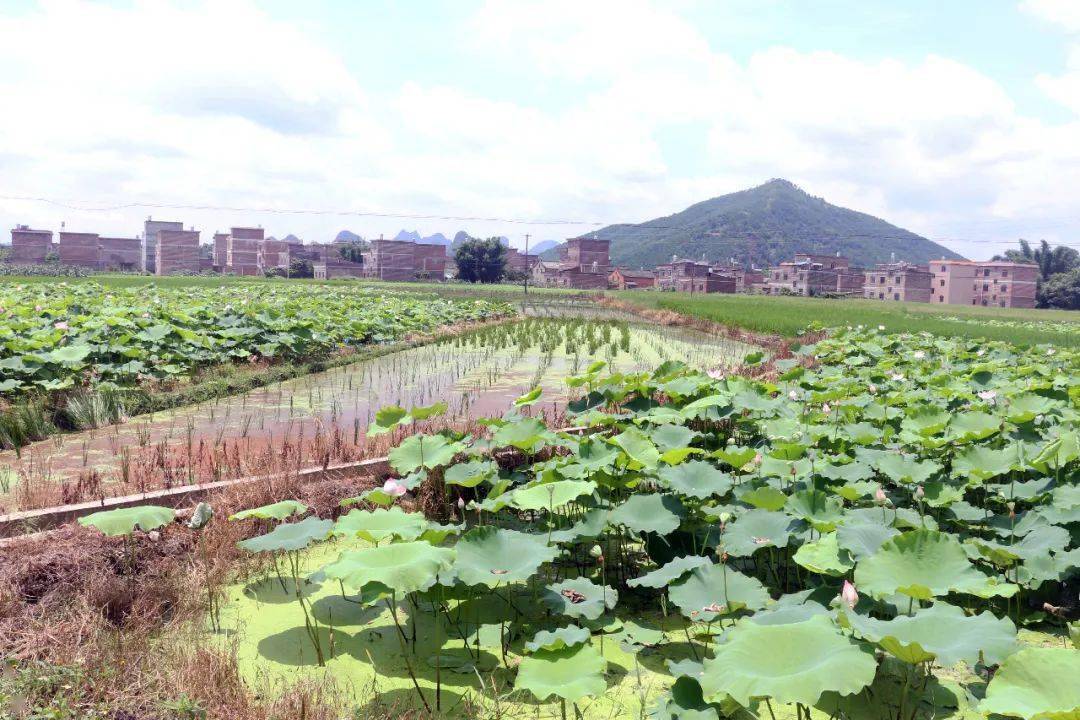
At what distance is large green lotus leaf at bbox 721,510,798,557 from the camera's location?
10.3 feet

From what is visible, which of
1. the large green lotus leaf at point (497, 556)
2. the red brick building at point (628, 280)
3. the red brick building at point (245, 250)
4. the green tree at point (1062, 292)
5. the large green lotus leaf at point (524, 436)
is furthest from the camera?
the red brick building at point (628, 280)

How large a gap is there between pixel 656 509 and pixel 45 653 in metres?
2.65

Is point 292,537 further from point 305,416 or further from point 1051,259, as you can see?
point 1051,259

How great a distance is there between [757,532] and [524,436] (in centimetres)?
160

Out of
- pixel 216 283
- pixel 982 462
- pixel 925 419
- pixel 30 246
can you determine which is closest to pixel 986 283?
pixel 216 283

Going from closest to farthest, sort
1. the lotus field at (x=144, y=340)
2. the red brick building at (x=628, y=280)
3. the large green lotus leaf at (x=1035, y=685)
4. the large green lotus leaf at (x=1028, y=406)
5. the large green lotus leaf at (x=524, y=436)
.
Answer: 1. the large green lotus leaf at (x=1035, y=685)
2. the large green lotus leaf at (x=524, y=436)
3. the large green lotus leaf at (x=1028, y=406)
4. the lotus field at (x=144, y=340)
5. the red brick building at (x=628, y=280)

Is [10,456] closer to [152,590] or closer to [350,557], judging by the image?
[152,590]

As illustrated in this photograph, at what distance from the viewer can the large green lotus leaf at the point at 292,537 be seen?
3092mm

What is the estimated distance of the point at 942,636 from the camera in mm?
2113

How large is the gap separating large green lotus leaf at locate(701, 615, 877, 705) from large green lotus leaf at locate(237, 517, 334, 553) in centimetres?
184

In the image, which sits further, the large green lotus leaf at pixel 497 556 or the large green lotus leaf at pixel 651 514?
the large green lotus leaf at pixel 651 514

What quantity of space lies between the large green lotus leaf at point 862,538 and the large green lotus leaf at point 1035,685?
88 centimetres

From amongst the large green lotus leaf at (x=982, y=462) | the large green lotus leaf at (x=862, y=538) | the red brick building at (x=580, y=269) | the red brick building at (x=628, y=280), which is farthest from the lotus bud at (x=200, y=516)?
the red brick building at (x=628, y=280)

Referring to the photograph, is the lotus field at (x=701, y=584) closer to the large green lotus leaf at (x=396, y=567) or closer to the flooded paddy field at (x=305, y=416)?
the large green lotus leaf at (x=396, y=567)
